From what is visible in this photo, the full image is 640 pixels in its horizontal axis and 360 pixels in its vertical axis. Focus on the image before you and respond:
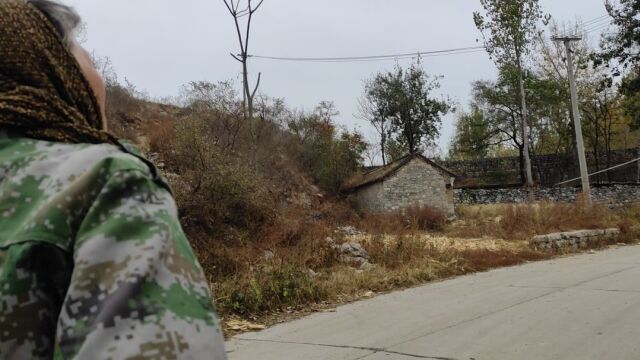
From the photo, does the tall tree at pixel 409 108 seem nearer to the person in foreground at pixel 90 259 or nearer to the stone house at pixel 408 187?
the stone house at pixel 408 187

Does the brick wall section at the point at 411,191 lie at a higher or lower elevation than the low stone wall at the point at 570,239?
higher

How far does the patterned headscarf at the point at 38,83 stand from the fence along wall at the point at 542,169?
128ft

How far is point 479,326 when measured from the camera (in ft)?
22.3

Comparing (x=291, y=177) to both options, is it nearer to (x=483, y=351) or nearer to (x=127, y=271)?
(x=483, y=351)

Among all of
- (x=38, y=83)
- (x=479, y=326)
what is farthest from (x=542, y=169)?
(x=38, y=83)

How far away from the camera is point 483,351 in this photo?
566 centimetres

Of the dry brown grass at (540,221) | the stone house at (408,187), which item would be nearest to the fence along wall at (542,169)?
the stone house at (408,187)

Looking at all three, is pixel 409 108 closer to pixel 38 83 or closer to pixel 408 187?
pixel 408 187

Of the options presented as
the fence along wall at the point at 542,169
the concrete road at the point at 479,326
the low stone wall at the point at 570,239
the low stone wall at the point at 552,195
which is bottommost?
the concrete road at the point at 479,326

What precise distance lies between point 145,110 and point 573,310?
21.3 metres

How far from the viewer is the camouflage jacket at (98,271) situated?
737 mm

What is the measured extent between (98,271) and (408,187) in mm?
28584

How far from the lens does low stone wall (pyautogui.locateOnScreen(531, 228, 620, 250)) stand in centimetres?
1667

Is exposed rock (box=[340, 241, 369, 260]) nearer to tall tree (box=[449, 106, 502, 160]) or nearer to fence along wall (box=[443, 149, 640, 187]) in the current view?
fence along wall (box=[443, 149, 640, 187])
